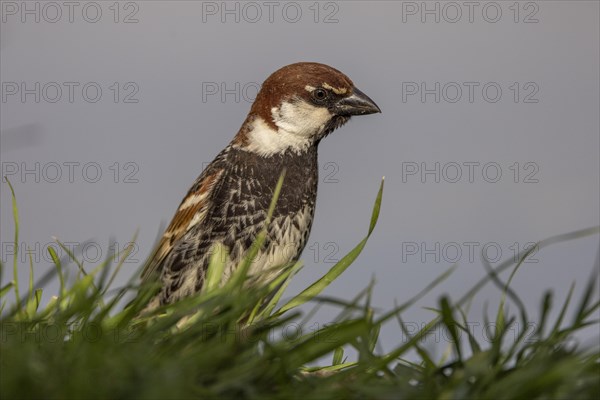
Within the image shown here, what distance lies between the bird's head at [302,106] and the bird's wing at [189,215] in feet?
1.36

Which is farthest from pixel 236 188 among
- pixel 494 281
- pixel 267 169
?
pixel 494 281

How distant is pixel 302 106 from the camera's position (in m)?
7.52

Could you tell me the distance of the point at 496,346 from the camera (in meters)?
3.79

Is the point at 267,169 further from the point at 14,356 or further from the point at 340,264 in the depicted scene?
the point at 14,356

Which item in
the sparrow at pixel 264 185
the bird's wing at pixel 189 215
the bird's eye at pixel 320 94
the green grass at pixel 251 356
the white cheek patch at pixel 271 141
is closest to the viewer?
the green grass at pixel 251 356

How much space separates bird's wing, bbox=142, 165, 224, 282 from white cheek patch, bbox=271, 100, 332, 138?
0.67 metres

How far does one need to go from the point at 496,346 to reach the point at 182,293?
3544 mm

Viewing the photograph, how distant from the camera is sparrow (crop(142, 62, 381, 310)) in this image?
6883 millimetres

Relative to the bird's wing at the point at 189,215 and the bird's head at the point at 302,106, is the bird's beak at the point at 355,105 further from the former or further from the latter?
the bird's wing at the point at 189,215

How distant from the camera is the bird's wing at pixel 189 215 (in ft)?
23.5

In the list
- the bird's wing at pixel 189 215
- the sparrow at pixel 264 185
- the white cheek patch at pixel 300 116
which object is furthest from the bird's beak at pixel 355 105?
the bird's wing at pixel 189 215

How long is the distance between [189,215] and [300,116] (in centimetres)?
125

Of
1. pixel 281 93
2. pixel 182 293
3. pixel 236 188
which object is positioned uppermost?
pixel 281 93

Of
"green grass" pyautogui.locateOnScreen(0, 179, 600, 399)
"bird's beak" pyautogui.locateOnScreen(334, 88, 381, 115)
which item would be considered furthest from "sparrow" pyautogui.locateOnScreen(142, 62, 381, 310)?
"green grass" pyautogui.locateOnScreen(0, 179, 600, 399)
